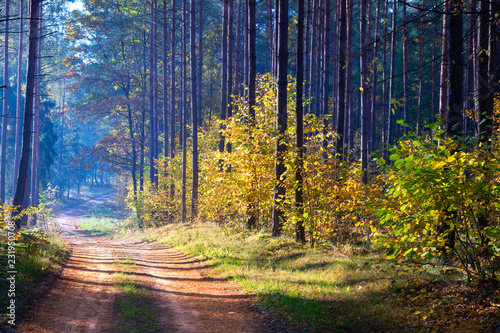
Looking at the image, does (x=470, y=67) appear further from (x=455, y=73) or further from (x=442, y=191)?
(x=442, y=191)

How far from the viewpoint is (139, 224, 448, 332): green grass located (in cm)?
552

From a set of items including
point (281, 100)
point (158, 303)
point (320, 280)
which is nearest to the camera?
point (158, 303)

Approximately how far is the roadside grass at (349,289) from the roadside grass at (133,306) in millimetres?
2062

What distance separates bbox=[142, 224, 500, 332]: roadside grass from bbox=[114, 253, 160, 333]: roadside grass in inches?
81.2

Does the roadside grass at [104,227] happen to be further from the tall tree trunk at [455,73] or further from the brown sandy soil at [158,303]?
the tall tree trunk at [455,73]

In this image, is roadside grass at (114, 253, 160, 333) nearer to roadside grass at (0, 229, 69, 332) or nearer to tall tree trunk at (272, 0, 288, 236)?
roadside grass at (0, 229, 69, 332)

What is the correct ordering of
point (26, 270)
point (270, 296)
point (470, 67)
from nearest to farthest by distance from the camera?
point (270, 296), point (470, 67), point (26, 270)

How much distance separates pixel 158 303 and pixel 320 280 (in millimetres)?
3286

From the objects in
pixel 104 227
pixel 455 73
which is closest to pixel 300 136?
pixel 455 73

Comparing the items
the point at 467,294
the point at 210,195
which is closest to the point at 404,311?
the point at 467,294

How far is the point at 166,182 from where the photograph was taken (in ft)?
81.8

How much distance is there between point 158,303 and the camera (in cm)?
726

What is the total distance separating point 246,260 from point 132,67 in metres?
33.3

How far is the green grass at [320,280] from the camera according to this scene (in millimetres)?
5520
